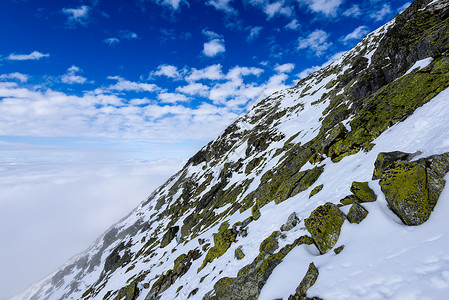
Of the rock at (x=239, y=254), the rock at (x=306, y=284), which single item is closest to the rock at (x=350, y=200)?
the rock at (x=306, y=284)

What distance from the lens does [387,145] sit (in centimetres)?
1312

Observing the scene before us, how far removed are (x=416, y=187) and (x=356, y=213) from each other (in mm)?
2481

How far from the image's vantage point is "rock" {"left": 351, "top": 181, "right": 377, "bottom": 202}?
9.39 meters

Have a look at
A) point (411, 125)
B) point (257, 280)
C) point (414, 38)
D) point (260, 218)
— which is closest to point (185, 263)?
point (260, 218)

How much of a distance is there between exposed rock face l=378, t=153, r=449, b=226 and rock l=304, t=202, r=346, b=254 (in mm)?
2247

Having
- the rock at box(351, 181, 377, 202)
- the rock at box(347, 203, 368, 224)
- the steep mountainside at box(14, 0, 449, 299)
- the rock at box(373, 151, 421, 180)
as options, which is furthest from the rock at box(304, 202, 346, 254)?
the rock at box(373, 151, 421, 180)

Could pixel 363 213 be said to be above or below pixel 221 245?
above

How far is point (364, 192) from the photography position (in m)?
9.77

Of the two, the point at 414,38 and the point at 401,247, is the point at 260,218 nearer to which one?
the point at 401,247

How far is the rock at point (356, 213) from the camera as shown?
8.74 metres

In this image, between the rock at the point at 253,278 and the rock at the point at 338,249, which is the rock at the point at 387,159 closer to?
the rock at the point at 338,249

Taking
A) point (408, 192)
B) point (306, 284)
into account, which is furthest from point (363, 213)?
point (306, 284)

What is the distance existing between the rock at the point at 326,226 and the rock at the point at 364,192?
1324 millimetres

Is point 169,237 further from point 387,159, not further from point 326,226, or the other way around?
point 387,159
